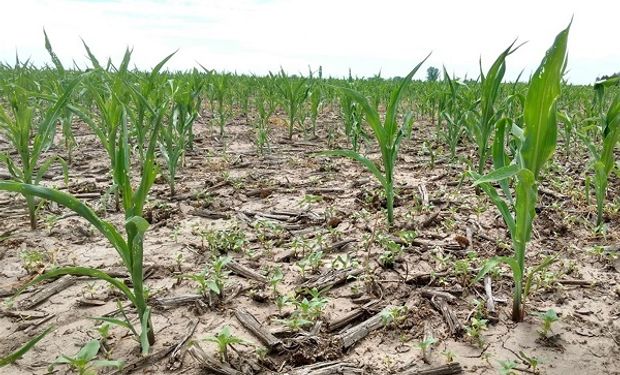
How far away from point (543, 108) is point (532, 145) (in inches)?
5.0

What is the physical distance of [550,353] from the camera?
1.47 metres

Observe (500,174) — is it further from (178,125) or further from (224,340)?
(178,125)

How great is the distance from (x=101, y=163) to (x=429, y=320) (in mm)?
3049

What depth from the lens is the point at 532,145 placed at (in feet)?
5.14

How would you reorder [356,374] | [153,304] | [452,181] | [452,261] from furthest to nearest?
[452,181] < [452,261] < [153,304] < [356,374]

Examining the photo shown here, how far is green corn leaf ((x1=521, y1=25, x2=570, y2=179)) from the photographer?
1.43 metres

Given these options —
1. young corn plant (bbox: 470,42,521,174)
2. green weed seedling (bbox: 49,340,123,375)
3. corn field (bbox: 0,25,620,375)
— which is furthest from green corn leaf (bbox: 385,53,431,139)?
green weed seedling (bbox: 49,340,123,375)

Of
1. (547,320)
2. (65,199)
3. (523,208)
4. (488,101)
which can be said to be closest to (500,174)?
(523,208)

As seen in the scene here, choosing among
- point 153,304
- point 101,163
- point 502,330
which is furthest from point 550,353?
point 101,163

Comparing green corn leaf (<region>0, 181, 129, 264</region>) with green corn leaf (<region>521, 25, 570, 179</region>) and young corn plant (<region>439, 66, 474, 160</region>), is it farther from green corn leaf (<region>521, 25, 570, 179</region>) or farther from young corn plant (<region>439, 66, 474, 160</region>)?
young corn plant (<region>439, 66, 474, 160</region>)

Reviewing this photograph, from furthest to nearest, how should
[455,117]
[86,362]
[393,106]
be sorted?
1. [455,117]
2. [393,106]
3. [86,362]

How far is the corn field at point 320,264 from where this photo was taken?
4.76 feet

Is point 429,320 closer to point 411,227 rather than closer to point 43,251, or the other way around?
point 411,227

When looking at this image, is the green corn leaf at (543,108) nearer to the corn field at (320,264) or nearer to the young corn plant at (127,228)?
the corn field at (320,264)
